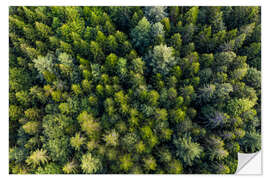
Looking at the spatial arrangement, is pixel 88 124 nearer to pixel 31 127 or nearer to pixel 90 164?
pixel 90 164

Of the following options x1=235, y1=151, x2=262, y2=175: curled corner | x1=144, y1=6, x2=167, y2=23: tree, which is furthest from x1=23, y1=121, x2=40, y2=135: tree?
x1=235, y1=151, x2=262, y2=175: curled corner

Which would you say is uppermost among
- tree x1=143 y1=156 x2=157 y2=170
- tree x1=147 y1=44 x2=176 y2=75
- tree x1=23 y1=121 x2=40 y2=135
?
tree x1=147 y1=44 x2=176 y2=75

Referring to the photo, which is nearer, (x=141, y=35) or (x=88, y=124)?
(x=88, y=124)

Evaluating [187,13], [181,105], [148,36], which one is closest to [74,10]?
[148,36]

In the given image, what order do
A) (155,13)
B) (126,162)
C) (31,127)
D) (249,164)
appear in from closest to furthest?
(126,162) < (249,164) < (31,127) < (155,13)

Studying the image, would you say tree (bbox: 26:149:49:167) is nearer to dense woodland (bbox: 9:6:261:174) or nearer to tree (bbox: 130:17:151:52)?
dense woodland (bbox: 9:6:261:174)

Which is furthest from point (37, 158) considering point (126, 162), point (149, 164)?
point (149, 164)

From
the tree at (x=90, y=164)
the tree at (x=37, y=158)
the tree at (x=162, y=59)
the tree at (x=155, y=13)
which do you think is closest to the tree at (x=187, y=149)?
the tree at (x=162, y=59)
